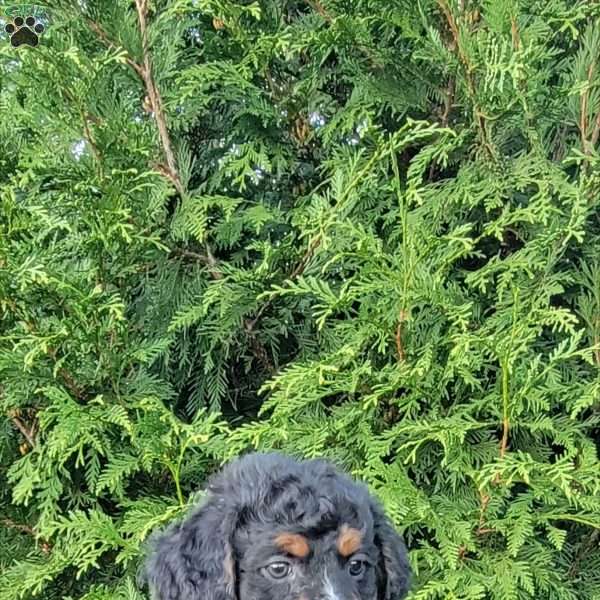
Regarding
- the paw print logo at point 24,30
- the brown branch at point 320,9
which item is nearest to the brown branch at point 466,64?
the brown branch at point 320,9

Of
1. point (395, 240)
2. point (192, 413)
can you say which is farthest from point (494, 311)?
point (192, 413)

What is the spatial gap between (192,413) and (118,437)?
1.51 ft

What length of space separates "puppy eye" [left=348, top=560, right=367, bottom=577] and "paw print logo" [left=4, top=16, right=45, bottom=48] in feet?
7.71

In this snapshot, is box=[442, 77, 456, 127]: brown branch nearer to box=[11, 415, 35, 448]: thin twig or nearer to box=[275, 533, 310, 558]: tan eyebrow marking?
box=[275, 533, 310, 558]: tan eyebrow marking

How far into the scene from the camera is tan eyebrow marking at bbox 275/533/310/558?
2.64m

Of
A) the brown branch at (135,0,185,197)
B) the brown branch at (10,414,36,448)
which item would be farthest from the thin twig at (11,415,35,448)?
the brown branch at (135,0,185,197)

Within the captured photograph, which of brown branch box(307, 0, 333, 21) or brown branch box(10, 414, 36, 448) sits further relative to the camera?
brown branch box(307, 0, 333, 21)

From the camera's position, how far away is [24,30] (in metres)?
3.74

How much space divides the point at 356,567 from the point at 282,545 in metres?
0.25

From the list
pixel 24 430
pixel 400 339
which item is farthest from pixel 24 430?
pixel 400 339

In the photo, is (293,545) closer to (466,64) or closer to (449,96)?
(466,64)

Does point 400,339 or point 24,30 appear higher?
point 24,30

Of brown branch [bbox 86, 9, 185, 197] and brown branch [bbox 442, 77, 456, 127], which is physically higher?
brown branch [bbox 86, 9, 185, 197]

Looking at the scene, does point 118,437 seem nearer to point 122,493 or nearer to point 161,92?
point 122,493
